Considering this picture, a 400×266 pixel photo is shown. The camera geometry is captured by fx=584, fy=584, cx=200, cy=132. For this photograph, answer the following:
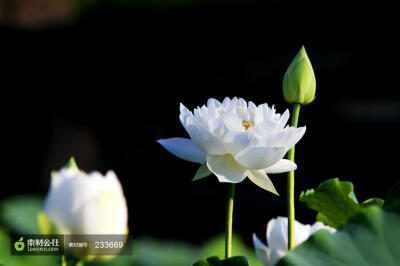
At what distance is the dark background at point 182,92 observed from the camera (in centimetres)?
255

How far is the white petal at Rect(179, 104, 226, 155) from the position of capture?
1.41 ft

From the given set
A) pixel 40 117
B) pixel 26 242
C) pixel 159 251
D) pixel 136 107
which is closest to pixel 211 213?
pixel 136 107

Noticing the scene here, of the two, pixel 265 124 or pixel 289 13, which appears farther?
pixel 289 13

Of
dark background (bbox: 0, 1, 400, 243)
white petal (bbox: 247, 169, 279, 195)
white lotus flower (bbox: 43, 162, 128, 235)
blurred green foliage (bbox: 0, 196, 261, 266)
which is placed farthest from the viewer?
dark background (bbox: 0, 1, 400, 243)

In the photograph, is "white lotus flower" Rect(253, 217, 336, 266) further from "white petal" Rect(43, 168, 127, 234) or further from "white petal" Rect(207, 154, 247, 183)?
"white petal" Rect(43, 168, 127, 234)

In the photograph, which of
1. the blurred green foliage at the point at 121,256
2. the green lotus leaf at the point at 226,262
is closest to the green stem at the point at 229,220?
the green lotus leaf at the point at 226,262

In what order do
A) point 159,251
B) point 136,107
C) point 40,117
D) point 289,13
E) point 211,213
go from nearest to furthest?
point 159,251 → point 289,13 → point 211,213 → point 136,107 → point 40,117

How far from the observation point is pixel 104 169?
3322 mm

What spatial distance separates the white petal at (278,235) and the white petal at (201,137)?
0.28ft

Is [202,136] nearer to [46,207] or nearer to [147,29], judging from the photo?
[46,207]

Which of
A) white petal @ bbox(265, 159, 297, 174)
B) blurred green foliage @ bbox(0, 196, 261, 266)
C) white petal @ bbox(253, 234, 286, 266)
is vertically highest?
white petal @ bbox(265, 159, 297, 174)

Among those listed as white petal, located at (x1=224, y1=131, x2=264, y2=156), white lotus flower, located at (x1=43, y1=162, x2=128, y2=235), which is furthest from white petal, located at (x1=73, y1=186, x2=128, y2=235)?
white petal, located at (x1=224, y1=131, x2=264, y2=156)

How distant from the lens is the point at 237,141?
44cm

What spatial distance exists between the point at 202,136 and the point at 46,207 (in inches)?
5.2
